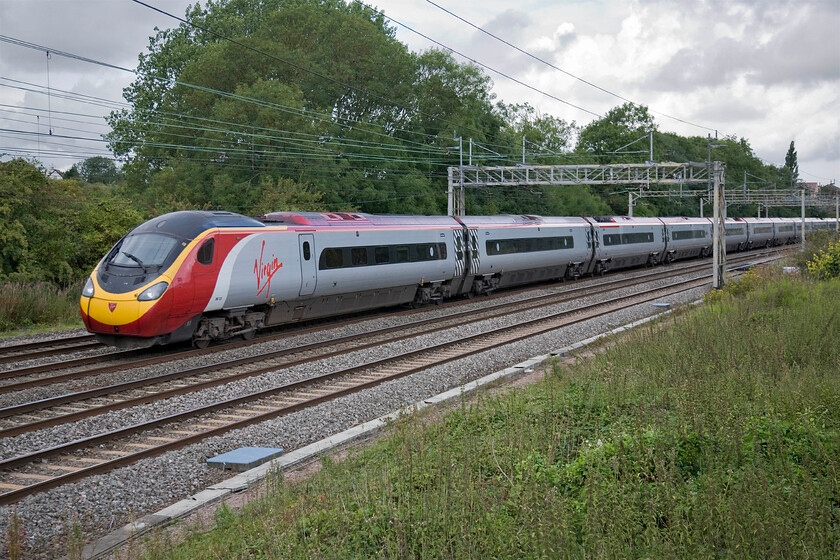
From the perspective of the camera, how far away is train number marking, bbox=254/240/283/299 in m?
16.9

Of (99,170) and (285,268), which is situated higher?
(99,170)

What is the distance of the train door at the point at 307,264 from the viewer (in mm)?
18266

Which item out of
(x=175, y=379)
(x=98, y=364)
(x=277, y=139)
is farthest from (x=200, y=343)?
(x=277, y=139)

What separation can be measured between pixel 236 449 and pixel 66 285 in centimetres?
1767

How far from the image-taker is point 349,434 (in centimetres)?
989

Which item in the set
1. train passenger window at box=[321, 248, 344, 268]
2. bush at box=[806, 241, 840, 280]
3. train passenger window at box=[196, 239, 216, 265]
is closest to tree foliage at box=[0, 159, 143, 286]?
train passenger window at box=[196, 239, 216, 265]

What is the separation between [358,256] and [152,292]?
6.67 meters

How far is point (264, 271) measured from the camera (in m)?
17.0

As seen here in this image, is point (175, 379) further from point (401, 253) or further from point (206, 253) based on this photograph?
point (401, 253)

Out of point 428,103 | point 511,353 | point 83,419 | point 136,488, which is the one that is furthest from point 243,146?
point 136,488

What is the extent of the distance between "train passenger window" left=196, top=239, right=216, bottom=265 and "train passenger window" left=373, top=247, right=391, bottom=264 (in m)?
5.95

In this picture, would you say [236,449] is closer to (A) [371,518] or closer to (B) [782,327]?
(A) [371,518]

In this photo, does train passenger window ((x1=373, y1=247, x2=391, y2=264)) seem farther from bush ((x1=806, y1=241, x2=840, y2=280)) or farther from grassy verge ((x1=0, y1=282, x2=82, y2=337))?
bush ((x1=806, y1=241, x2=840, y2=280))

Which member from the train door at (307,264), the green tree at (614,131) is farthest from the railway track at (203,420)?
the green tree at (614,131)
